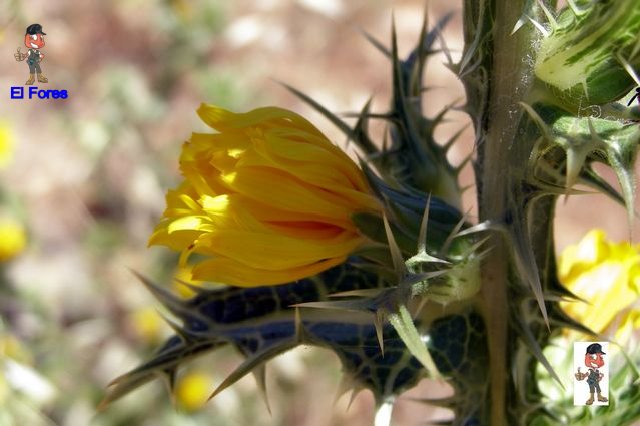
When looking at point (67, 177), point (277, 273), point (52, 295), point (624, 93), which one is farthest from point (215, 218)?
point (67, 177)

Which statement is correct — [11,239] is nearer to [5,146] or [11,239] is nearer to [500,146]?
[5,146]

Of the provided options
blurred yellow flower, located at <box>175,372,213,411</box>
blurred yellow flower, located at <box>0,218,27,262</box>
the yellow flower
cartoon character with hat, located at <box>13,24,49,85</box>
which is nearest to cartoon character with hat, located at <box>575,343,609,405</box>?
the yellow flower

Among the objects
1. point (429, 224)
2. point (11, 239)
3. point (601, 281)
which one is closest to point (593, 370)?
point (601, 281)

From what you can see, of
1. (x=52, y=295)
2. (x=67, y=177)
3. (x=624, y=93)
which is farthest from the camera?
(x=67, y=177)

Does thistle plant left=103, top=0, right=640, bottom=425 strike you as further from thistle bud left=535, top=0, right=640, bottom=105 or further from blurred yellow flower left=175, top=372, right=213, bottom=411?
blurred yellow flower left=175, top=372, right=213, bottom=411

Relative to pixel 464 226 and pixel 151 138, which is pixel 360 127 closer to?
pixel 464 226

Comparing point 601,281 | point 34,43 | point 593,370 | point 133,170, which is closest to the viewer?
point 593,370
